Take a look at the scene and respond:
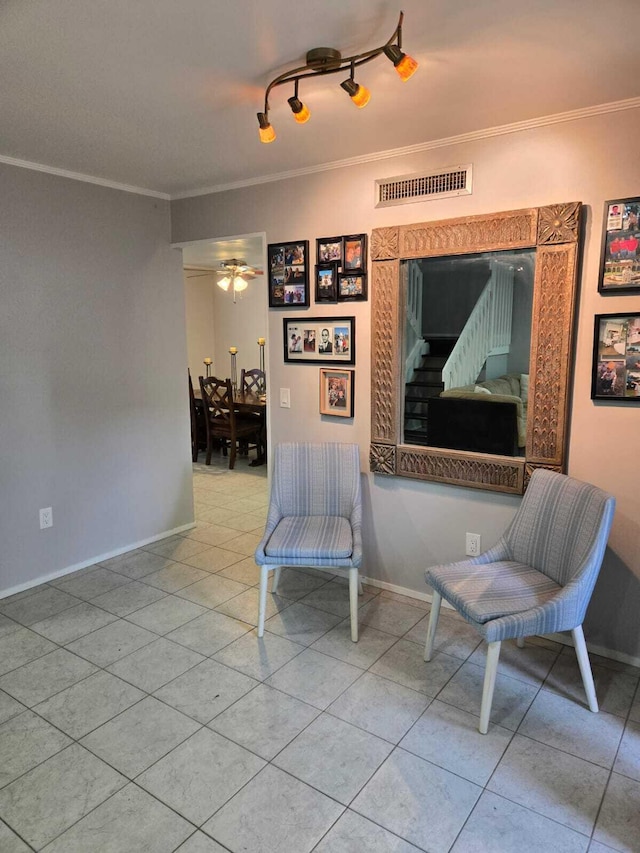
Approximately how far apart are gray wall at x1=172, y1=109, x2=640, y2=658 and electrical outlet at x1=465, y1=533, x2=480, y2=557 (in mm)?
42

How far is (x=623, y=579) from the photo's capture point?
2.40m

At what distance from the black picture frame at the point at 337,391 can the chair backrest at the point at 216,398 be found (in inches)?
104

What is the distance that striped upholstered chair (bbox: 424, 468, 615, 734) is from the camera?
2004mm

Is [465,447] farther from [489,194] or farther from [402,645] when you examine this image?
[489,194]

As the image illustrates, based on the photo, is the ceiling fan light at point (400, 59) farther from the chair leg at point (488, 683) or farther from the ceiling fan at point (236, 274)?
the ceiling fan at point (236, 274)

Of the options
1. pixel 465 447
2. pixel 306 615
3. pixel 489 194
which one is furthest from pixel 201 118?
pixel 306 615

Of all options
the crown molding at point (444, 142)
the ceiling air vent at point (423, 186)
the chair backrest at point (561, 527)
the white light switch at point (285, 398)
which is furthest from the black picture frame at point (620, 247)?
the white light switch at point (285, 398)

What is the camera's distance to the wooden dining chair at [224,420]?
5770 mm

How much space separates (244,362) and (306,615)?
17.7 feet

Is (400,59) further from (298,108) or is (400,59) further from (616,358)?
(616,358)

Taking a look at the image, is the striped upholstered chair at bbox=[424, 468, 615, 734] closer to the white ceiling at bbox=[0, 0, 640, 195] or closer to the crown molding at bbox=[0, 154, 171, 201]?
the white ceiling at bbox=[0, 0, 640, 195]

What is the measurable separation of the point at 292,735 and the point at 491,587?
941 millimetres

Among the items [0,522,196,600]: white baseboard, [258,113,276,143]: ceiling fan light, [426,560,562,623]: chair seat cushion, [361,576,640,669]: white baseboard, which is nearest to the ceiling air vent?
[258,113,276,143]: ceiling fan light

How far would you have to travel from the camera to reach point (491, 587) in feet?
7.26
